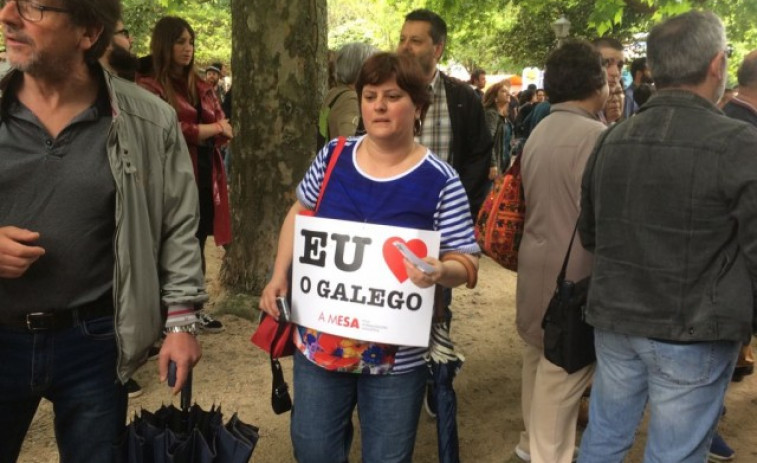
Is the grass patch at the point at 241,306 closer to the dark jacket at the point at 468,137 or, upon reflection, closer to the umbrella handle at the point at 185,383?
the dark jacket at the point at 468,137

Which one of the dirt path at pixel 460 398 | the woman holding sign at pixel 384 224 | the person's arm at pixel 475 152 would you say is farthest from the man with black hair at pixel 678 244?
the dirt path at pixel 460 398

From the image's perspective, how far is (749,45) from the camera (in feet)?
65.7

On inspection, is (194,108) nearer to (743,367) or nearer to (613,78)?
(613,78)

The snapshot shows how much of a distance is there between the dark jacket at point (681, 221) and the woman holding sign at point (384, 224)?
1.89 ft

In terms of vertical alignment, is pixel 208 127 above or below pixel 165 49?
below

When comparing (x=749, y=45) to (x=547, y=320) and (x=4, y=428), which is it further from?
(x=4, y=428)

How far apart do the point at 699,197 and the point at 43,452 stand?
11.3 feet

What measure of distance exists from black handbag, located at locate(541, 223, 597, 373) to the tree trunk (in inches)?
123

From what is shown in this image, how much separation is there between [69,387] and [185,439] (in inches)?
15.2

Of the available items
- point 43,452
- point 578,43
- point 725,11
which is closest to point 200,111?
point 43,452

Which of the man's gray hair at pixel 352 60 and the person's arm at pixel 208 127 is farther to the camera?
the person's arm at pixel 208 127

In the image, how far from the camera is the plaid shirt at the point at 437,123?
12.8 ft

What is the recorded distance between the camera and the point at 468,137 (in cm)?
398

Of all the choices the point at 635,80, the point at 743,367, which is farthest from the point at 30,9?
the point at 635,80
